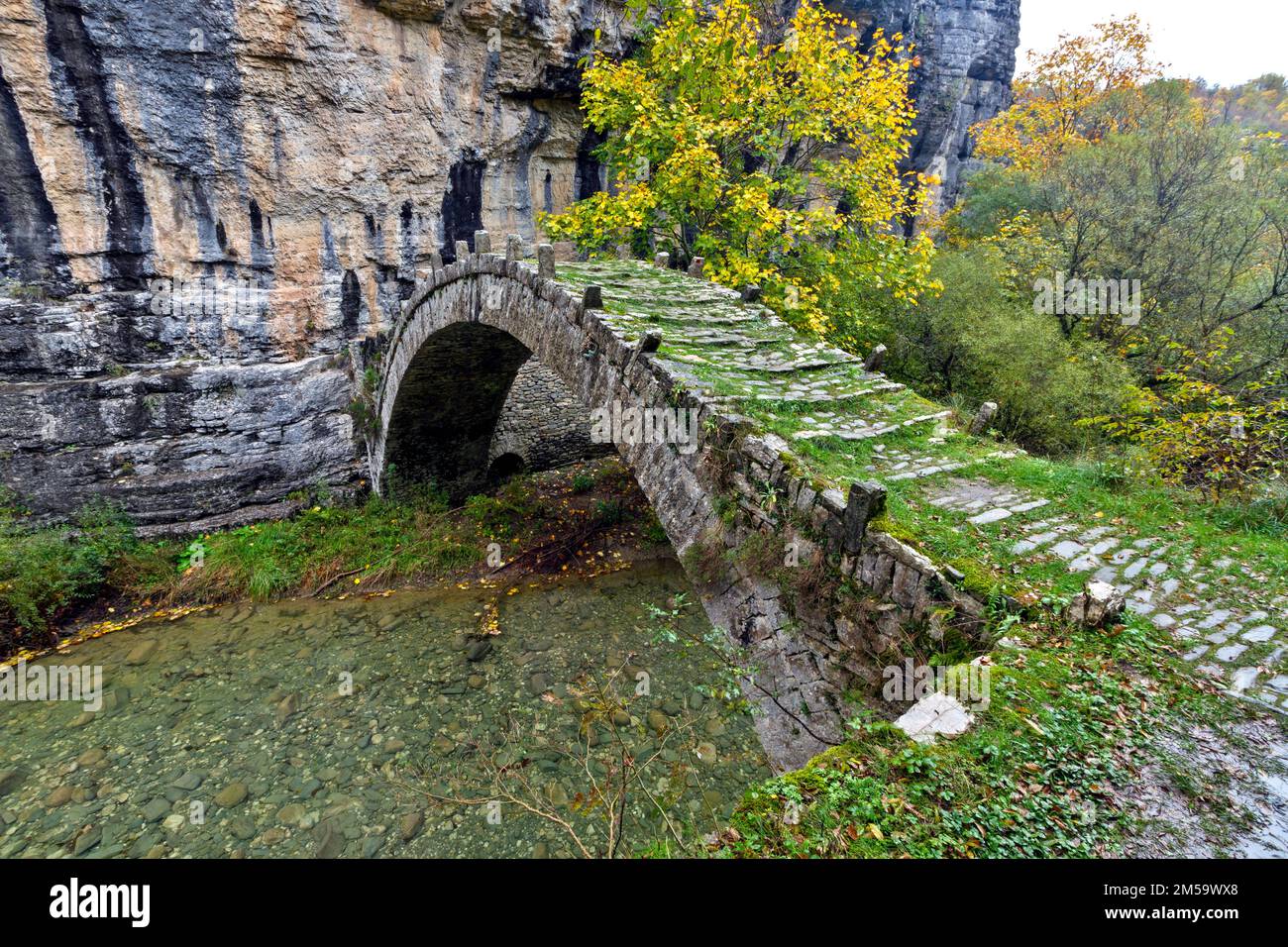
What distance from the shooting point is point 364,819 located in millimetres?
7176

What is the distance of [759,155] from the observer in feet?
40.6

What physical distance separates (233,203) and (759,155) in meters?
10.9

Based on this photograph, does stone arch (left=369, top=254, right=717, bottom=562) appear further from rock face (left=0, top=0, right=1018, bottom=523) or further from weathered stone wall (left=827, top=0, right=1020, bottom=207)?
weathered stone wall (left=827, top=0, right=1020, bottom=207)

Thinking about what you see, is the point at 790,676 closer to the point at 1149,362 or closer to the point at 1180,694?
the point at 1180,694

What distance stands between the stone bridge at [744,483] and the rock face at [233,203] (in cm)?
436

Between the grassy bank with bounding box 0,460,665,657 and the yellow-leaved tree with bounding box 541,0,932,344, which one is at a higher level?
the yellow-leaved tree with bounding box 541,0,932,344

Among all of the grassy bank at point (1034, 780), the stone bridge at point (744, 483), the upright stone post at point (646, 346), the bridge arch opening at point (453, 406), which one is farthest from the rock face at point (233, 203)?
the grassy bank at point (1034, 780)

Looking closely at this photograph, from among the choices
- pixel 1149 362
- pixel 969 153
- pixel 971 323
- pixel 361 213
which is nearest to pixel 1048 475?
pixel 971 323

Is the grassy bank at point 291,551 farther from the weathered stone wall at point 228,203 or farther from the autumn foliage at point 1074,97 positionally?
the autumn foliage at point 1074,97

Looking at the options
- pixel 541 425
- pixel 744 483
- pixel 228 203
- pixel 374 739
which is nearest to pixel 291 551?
pixel 374 739

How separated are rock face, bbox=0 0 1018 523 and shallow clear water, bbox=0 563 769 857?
13.9ft

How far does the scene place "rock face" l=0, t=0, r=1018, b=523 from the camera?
1108 cm

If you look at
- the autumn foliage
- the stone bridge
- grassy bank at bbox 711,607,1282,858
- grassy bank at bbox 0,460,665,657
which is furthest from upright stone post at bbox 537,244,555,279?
the autumn foliage
